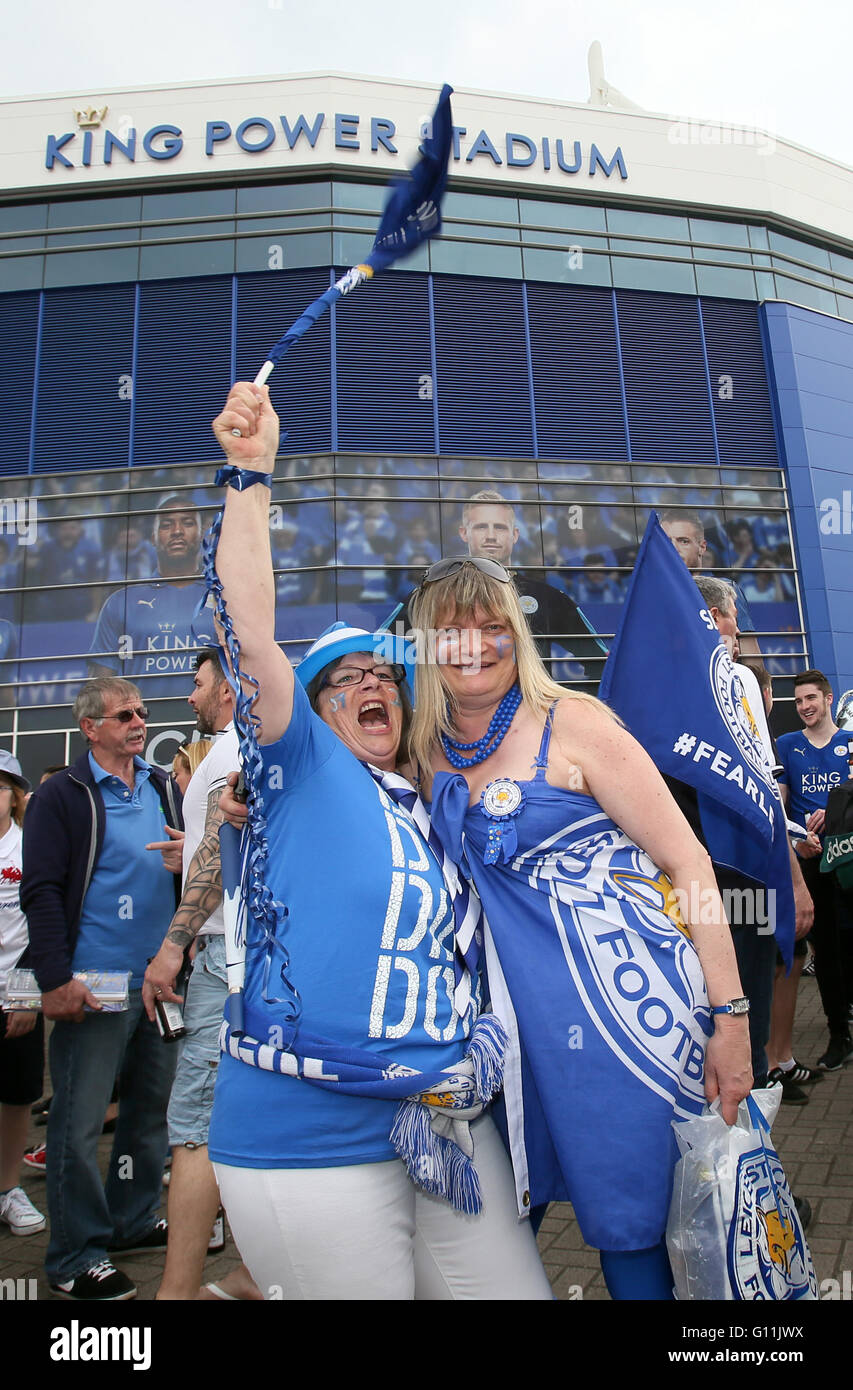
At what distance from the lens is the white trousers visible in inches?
60.8

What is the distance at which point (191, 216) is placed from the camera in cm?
1825

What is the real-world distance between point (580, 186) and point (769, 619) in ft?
31.9

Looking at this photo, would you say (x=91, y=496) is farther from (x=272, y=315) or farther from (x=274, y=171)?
(x=274, y=171)

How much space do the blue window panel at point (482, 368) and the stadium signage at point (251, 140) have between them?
2.73 meters

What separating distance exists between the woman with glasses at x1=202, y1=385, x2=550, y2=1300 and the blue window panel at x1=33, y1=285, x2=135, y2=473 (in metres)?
17.9

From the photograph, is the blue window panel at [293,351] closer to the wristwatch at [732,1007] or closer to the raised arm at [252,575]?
the raised arm at [252,575]

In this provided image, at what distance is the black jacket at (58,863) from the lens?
3430mm

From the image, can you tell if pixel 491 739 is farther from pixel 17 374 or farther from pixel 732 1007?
pixel 17 374

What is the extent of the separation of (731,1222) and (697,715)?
47.7 inches

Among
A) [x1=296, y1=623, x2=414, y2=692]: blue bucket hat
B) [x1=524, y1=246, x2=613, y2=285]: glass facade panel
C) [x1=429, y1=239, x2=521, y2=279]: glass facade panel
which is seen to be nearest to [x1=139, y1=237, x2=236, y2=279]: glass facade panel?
[x1=429, y1=239, x2=521, y2=279]: glass facade panel

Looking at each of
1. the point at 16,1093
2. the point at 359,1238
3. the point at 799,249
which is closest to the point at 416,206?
the point at 359,1238

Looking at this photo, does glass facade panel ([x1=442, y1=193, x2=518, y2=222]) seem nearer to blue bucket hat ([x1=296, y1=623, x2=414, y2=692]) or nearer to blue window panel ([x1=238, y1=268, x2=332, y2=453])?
blue window panel ([x1=238, y1=268, x2=332, y2=453])

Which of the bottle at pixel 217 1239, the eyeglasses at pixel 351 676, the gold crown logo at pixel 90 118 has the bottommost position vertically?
the bottle at pixel 217 1239

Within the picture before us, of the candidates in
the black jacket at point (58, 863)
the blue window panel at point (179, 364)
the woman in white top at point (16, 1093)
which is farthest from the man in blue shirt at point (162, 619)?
the black jacket at point (58, 863)
